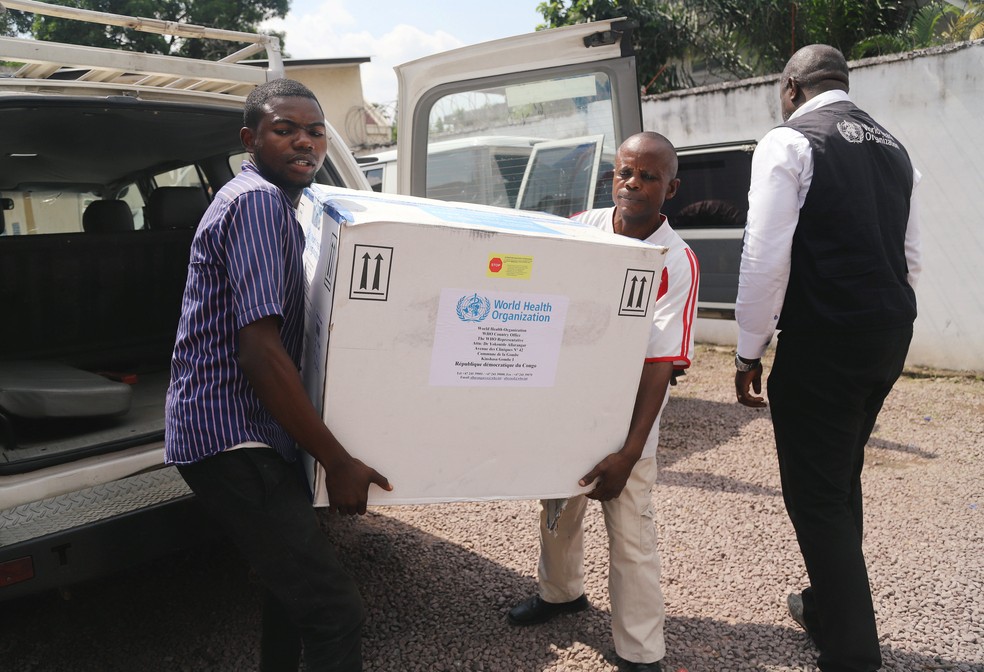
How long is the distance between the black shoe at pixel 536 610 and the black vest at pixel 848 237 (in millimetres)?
1258

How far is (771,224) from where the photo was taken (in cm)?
241

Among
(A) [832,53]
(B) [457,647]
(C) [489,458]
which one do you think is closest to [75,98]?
(C) [489,458]

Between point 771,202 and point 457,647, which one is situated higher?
point 771,202

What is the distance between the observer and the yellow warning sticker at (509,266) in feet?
6.03

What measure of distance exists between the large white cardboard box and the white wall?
17.5ft

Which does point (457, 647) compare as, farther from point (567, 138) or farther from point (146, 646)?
point (567, 138)

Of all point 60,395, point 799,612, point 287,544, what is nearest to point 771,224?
point 799,612

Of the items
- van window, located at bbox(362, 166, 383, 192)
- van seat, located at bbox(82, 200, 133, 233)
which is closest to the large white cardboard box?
van seat, located at bbox(82, 200, 133, 233)

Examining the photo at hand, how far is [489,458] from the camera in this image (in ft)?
6.61

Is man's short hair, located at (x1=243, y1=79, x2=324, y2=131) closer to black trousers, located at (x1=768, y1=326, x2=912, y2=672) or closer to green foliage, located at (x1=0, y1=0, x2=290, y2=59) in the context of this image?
black trousers, located at (x1=768, y1=326, x2=912, y2=672)

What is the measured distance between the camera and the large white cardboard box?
178 centimetres

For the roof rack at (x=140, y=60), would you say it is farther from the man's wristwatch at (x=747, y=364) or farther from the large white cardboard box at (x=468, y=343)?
the man's wristwatch at (x=747, y=364)

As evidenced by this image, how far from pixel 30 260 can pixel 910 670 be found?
422 centimetres

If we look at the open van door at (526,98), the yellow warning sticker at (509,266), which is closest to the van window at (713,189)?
the open van door at (526,98)
